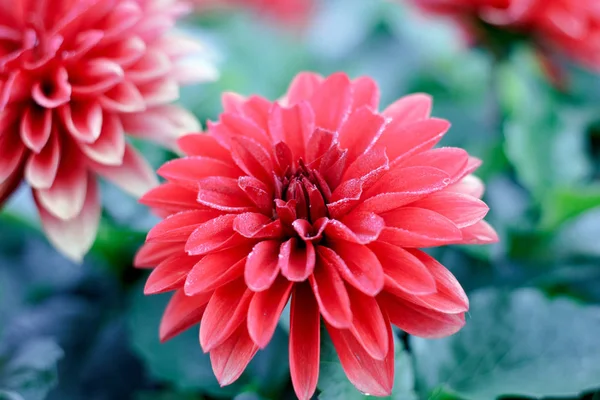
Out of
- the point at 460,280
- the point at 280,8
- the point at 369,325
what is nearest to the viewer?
the point at 369,325

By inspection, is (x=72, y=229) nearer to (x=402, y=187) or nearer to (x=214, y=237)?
(x=214, y=237)

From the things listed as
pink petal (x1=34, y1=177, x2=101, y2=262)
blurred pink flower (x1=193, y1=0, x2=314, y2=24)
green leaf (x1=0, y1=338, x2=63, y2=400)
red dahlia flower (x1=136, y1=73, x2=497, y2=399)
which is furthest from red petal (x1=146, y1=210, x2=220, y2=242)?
blurred pink flower (x1=193, y1=0, x2=314, y2=24)

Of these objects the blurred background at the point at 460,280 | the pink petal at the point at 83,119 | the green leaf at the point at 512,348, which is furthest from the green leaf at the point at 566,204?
the pink petal at the point at 83,119

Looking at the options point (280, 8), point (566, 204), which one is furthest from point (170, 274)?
point (280, 8)

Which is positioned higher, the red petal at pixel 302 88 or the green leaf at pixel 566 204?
the red petal at pixel 302 88

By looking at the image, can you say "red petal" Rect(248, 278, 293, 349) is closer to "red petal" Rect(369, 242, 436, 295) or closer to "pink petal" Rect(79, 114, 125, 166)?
"red petal" Rect(369, 242, 436, 295)

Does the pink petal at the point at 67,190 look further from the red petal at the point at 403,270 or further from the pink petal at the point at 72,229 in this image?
the red petal at the point at 403,270

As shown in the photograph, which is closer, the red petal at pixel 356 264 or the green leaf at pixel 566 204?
the red petal at pixel 356 264
